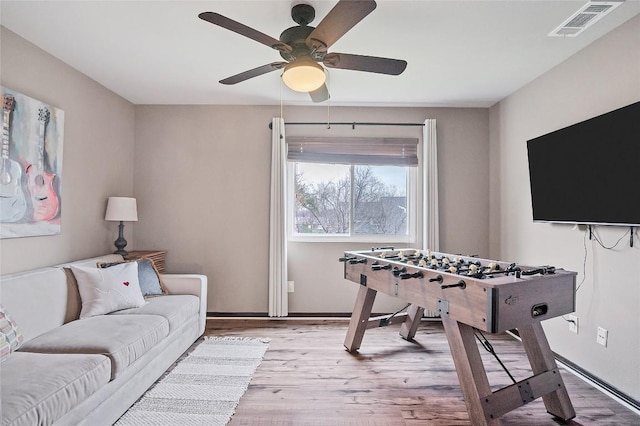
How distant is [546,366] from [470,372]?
55cm

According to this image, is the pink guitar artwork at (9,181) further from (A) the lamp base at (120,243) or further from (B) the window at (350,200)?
(B) the window at (350,200)

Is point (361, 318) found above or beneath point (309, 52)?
beneath

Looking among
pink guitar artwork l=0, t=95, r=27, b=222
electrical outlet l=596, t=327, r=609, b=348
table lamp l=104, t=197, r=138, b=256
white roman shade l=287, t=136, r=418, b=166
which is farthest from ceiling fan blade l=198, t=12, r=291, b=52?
electrical outlet l=596, t=327, r=609, b=348

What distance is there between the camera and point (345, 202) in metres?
4.01

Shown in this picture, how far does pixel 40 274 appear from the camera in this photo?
7.45 ft

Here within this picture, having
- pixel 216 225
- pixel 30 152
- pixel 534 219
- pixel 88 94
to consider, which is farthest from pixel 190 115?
pixel 534 219

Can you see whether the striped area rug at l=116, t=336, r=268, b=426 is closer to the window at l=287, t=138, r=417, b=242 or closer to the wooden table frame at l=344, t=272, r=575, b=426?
the wooden table frame at l=344, t=272, r=575, b=426

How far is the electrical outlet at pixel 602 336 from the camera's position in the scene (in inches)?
92.2

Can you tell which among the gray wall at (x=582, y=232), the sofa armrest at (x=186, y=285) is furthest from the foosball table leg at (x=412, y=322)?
the sofa armrest at (x=186, y=285)

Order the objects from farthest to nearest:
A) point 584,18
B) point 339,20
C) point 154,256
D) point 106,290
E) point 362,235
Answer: point 362,235 → point 154,256 → point 106,290 → point 584,18 → point 339,20

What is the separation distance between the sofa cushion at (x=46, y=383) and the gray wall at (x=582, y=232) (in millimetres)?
3193

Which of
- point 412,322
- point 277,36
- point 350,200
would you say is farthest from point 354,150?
point 412,322

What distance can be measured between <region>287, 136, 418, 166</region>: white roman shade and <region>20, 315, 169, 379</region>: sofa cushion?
Answer: 2265 millimetres

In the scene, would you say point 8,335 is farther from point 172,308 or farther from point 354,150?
point 354,150
